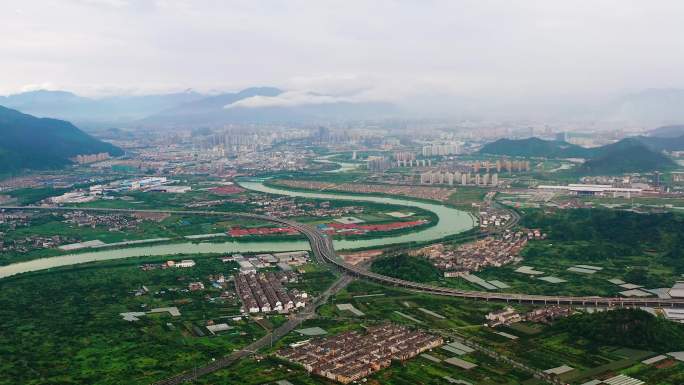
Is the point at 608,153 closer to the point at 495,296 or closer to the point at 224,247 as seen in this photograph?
the point at 224,247

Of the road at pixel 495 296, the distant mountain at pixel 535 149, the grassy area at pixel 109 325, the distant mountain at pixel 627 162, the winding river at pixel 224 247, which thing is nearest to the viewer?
the grassy area at pixel 109 325

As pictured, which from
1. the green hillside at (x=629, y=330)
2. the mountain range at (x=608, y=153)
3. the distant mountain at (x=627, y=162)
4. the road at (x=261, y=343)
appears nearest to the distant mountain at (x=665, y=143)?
the mountain range at (x=608, y=153)

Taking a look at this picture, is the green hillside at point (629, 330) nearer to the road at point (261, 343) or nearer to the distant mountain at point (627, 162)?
the road at point (261, 343)

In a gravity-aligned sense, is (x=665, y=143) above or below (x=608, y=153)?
above

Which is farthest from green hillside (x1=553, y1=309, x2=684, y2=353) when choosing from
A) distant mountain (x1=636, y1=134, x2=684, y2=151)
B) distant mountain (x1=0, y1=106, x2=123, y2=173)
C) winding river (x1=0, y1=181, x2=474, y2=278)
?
distant mountain (x1=636, y1=134, x2=684, y2=151)

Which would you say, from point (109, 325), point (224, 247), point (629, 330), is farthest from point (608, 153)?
point (109, 325)

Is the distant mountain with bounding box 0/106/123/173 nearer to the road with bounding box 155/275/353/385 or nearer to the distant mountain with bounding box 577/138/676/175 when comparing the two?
the road with bounding box 155/275/353/385
